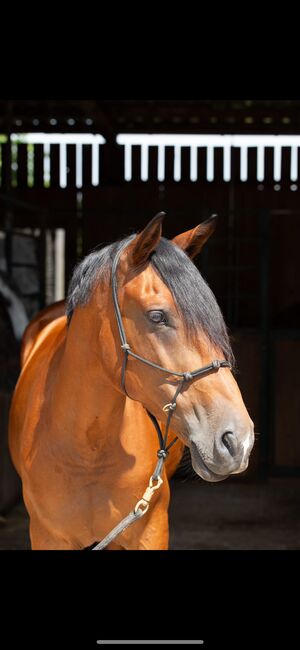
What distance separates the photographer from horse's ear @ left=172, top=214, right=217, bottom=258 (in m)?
2.06

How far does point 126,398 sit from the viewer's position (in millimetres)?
2242

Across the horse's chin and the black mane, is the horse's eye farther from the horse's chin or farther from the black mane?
the horse's chin

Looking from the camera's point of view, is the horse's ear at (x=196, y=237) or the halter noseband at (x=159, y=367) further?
the horse's ear at (x=196, y=237)

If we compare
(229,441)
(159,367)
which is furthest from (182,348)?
(229,441)

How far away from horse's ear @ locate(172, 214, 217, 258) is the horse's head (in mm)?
132

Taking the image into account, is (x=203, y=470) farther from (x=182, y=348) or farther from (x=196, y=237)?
(x=196, y=237)

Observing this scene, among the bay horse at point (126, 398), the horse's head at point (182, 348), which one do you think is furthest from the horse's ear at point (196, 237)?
the horse's head at point (182, 348)

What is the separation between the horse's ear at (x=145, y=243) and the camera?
183 cm

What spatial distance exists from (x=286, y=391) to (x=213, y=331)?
4429mm

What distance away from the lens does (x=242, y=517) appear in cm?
521

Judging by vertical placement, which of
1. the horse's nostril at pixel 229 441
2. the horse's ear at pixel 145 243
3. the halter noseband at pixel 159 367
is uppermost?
the horse's ear at pixel 145 243

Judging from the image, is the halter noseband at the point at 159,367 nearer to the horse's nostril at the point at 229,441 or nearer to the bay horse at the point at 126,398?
the bay horse at the point at 126,398
